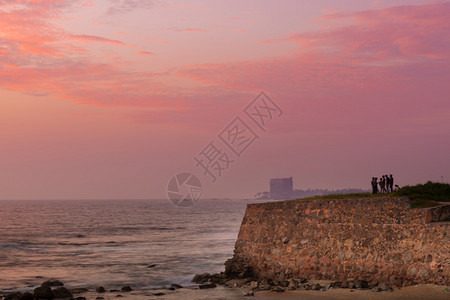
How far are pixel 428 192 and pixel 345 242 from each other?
626 centimetres

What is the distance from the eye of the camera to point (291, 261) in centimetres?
2984

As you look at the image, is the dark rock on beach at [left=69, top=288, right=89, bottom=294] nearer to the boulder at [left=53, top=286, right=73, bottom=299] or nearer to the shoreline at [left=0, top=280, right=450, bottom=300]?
the shoreline at [left=0, top=280, right=450, bottom=300]

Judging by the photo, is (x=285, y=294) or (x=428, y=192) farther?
(x=428, y=192)

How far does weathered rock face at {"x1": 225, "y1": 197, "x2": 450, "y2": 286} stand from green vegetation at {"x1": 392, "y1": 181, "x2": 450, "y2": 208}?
2.40 metres

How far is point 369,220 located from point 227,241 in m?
37.2

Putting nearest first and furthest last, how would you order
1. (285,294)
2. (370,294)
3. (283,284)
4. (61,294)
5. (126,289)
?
(370,294), (285,294), (283,284), (61,294), (126,289)

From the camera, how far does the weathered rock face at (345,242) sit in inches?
984

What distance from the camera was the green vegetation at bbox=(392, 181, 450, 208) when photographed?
29002mm

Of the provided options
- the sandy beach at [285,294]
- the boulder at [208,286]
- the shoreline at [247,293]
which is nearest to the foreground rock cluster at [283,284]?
the boulder at [208,286]

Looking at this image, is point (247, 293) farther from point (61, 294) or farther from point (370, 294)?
point (61, 294)

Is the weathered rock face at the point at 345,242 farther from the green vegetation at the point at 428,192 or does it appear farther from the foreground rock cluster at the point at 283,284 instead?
the green vegetation at the point at 428,192

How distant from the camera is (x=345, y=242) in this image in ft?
91.9

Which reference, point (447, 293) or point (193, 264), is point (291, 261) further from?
point (193, 264)

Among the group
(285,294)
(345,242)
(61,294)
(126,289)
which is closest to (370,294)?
(345,242)
